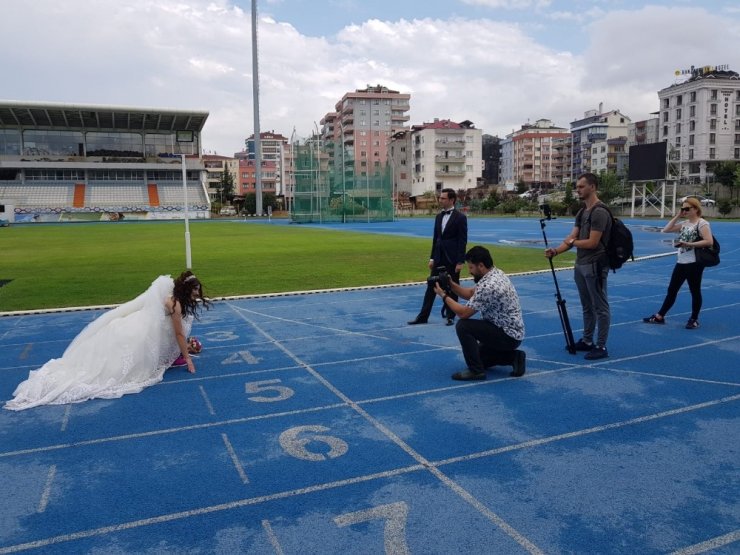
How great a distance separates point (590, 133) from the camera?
375ft

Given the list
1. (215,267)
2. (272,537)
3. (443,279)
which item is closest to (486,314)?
(443,279)

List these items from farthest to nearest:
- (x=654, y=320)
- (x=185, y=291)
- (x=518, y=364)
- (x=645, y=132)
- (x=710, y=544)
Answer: (x=645, y=132) → (x=654, y=320) → (x=185, y=291) → (x=518, y=364) → (x=710, y=544)

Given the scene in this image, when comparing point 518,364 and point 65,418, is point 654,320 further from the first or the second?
point 65,418

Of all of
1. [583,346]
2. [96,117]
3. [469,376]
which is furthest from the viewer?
[96,117]

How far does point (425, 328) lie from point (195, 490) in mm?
5617

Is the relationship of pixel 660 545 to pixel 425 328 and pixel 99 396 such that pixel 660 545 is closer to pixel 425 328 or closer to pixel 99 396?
pixel 99 396

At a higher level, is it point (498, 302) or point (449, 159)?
point (449, 159)

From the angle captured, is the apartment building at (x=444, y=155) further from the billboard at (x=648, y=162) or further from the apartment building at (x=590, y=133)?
the billboard at (x=648, y=162)

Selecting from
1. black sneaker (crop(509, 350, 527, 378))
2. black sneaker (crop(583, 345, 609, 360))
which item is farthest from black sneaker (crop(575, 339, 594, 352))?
black sneaker (crop(509, 350, 527, 378))

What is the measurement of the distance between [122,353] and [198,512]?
3115mm

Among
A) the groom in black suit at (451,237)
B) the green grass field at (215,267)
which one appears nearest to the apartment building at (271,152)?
the green grass field at (215,267)

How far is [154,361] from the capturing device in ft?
21.9

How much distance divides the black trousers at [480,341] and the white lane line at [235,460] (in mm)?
2669

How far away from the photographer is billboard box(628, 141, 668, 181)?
5166 cm
